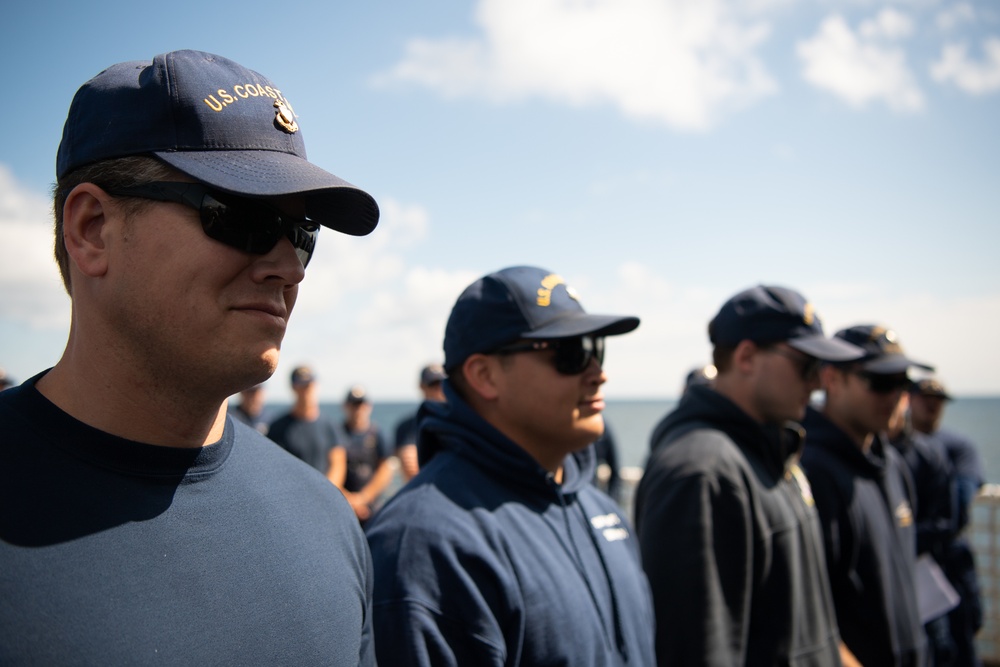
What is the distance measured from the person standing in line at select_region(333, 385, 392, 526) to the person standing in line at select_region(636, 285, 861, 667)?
5111 mm

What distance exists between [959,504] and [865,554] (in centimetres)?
349

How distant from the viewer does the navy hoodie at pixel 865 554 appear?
12.7 feet

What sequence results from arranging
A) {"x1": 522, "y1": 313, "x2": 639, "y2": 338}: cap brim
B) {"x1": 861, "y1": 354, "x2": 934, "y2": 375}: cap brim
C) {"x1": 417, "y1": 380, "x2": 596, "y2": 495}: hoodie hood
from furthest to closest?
1. {"x1": 861, "y1": 354, "x2": 934, "y2": 375}: cap brim
2. {"x1": 522, "y1": 313, "x2": 639, "y2": 338}: cap brim
3. {"x1": 417, "y1": 380, "x2": 596, "y2": 495}: hoodie hood

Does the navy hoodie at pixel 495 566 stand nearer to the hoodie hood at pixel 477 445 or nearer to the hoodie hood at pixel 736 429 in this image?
the hoodie hood at pixel 477 445

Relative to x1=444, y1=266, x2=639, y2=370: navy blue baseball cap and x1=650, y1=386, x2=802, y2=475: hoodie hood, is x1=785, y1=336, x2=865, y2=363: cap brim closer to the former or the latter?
x1=650, y1=386, x2=802, y2=475: hoodie hood

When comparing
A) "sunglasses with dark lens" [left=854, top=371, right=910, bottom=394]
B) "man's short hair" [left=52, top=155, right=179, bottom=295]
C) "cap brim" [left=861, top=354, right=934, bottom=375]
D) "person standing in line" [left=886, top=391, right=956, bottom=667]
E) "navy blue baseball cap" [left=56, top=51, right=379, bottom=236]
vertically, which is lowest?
"person standing in line" [left=886, top=391, right=956, bottom=667]

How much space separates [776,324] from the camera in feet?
13.1

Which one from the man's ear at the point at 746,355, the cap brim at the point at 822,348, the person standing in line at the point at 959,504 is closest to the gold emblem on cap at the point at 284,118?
the man's ear at the point at 746,355

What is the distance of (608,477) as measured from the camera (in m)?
8.32

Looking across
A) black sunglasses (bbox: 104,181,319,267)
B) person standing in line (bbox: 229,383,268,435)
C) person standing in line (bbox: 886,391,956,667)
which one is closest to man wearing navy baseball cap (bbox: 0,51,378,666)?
black sunglasses (bbox: 104,181,319,267)

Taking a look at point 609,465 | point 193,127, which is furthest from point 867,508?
point 609,465

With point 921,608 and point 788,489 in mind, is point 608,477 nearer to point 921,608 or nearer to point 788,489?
point 921,608

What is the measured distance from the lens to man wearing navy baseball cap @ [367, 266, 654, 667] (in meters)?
2.21

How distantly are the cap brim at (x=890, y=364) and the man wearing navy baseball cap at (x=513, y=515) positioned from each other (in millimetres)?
2416
